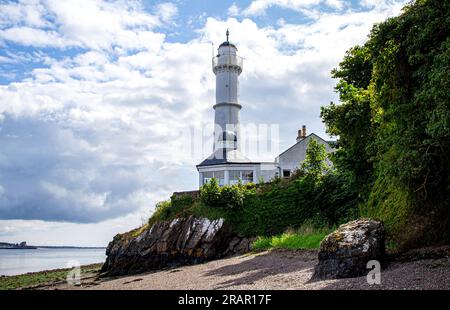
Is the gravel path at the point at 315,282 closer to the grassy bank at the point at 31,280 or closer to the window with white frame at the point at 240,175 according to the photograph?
the grassy bank at the point at 31,280

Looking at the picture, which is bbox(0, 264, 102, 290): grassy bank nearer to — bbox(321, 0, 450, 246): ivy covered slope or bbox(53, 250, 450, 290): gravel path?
bbox(53, 250, 450, 290): gravel path

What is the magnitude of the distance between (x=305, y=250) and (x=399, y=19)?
10070mm

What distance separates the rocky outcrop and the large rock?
14190 mm

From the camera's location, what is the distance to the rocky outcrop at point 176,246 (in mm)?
25906

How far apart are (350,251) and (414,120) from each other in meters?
3.75

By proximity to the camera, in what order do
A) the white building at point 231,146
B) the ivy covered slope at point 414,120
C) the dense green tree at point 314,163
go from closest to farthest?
the ivy covered slope at point 414,120 < the dense green tree at point 314,163 < the white building at point 231,146

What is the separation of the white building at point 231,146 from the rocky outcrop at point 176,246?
11.4 meters

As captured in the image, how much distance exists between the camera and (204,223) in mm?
27016

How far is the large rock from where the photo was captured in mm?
10727

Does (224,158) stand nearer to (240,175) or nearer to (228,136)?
(240,175)

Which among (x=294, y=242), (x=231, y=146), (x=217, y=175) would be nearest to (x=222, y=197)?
(x=294, y=242)

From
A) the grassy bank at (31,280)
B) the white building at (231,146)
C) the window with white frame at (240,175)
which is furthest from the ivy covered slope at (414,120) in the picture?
the window with white frame at (240,175)

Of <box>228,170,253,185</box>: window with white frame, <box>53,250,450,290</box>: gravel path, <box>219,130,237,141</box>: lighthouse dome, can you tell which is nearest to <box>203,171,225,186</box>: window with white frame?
<box>228,170,253,185</box>: window with white frame

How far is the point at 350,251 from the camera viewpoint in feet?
35.7
